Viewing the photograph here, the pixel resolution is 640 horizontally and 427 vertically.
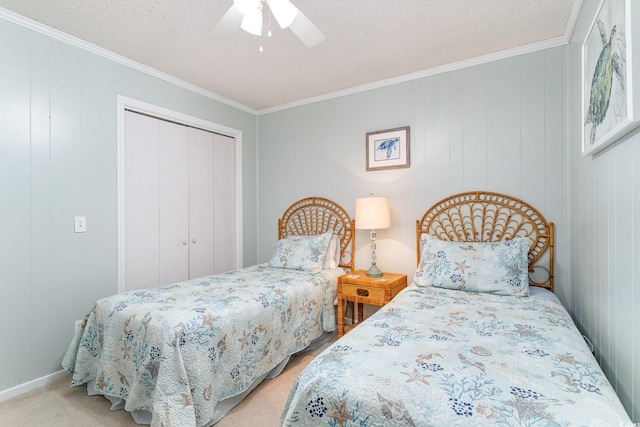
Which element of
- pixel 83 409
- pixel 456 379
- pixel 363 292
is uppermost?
pixel 456 379

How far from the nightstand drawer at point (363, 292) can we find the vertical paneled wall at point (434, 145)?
0.47m

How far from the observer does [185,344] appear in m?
1.63

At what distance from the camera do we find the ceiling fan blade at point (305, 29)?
5.29ft

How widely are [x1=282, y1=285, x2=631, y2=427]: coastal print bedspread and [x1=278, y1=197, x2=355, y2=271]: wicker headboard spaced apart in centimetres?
Answer: 169

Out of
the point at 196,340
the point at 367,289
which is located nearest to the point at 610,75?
the point at 367,289

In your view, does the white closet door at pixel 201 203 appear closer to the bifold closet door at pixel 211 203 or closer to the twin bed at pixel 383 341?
the bifold closet door at pixel 211 203

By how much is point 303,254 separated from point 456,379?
6.81 feet

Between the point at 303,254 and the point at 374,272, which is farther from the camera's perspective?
the point at 303,254

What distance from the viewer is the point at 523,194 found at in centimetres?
249

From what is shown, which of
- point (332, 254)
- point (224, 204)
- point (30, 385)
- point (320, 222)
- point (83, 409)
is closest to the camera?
point (83, 409)

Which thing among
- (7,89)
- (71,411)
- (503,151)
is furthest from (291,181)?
(71,411)

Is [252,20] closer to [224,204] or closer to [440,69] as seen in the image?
[440,69]

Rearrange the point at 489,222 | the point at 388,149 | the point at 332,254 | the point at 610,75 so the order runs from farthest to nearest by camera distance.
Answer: the point at 332,254, the point at 388,149, the point at 489,222, the point at 610,75

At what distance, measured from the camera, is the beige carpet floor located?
1.81 m
